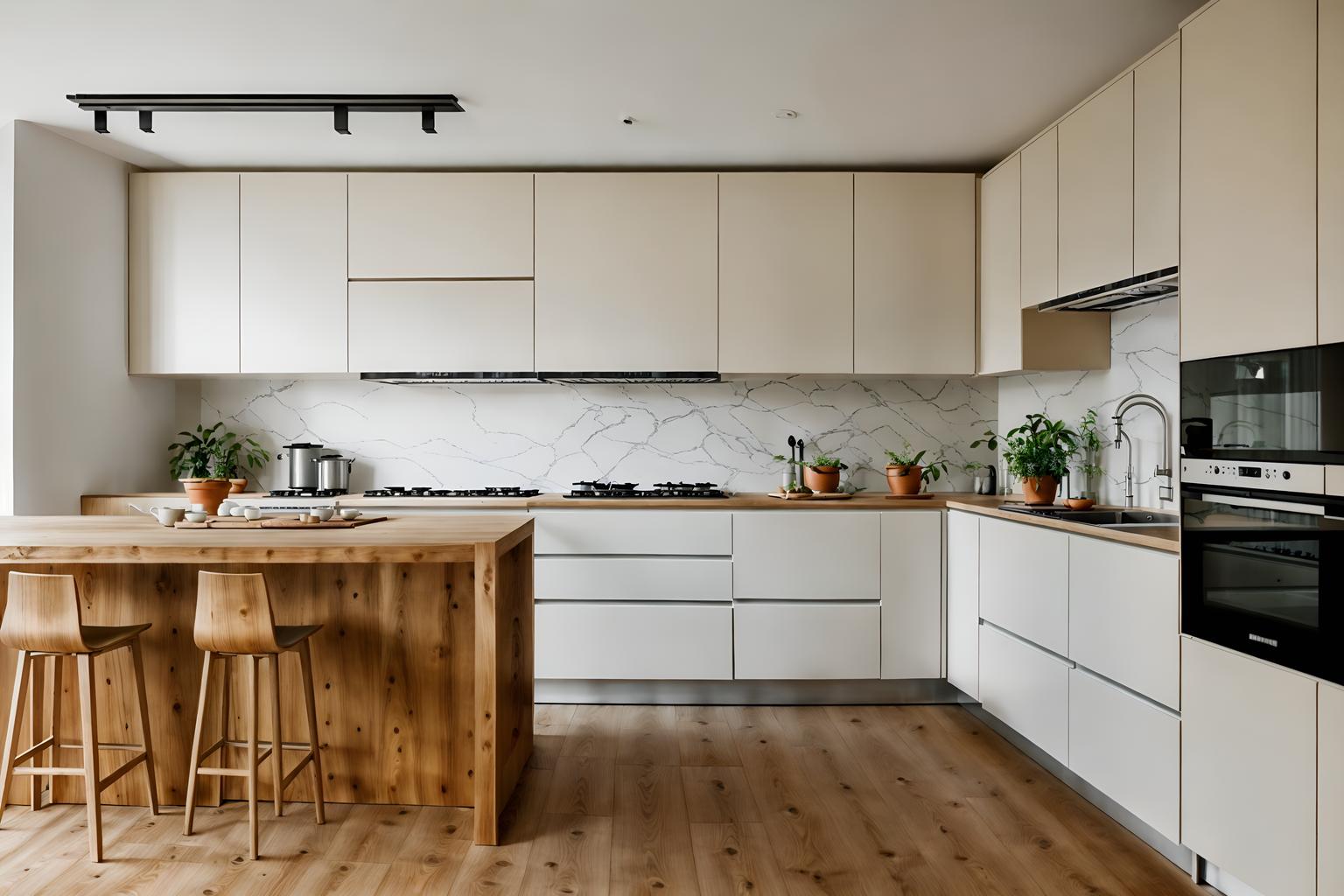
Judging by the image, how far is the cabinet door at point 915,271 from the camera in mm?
4219

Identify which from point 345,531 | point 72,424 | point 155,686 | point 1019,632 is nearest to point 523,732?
point 345,531

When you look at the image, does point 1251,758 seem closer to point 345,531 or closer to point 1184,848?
point 1184,848

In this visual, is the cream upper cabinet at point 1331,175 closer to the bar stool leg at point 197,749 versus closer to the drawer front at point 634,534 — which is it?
the drawer front at point 634,534

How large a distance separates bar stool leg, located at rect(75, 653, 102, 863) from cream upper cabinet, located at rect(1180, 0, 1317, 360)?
3224 mm

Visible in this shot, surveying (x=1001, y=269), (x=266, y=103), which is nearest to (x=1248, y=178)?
(x=1001, y=269)

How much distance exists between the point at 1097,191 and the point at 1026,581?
4.73ft

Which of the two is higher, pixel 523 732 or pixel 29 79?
pixel 29 79

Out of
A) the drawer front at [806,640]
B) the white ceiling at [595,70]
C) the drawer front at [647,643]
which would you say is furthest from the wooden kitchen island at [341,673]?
the white ceiling at [595,70]

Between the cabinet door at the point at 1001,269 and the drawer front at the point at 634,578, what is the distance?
157cm

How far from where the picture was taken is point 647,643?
399 cm

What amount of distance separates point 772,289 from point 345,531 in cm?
232

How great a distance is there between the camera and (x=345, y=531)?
2.82m

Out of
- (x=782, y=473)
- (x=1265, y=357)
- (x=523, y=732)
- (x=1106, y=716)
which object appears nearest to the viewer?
(x=1265, y=357)

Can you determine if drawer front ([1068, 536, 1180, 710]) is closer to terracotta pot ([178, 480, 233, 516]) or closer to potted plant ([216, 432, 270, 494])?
terracotta pot ([178, 480, 233, 516])
